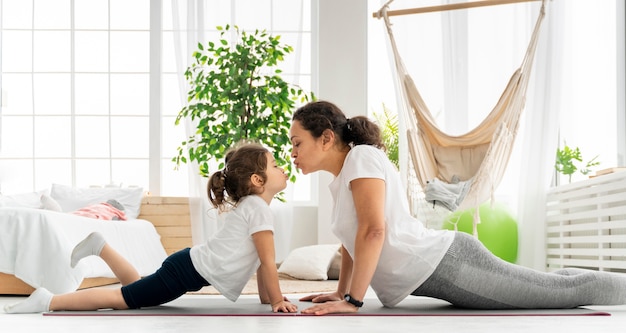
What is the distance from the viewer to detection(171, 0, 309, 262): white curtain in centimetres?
570

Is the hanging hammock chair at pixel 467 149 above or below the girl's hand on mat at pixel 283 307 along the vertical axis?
above

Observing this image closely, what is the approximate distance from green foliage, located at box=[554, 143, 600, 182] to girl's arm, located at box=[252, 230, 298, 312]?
335 centimetres

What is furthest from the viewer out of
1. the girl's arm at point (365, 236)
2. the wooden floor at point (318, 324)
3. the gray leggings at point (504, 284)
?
the gray leggings at point (504, 284)

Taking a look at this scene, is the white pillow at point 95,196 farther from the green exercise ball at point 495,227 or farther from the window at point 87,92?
the green exercise ball at point 495,227

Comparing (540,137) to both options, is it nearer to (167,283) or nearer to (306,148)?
(306,148)

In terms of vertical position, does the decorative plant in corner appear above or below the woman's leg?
above

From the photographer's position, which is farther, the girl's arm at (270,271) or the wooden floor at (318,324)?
the girl's arm at (270,271)

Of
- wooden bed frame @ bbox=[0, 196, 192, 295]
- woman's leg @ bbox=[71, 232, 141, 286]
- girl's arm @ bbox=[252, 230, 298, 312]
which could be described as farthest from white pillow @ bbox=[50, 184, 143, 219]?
girl's arm @ bbox=[252, 230, 298, 312]

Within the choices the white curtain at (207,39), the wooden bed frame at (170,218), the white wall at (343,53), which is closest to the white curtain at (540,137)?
the white wall at (343,53)

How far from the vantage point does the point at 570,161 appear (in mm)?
5418

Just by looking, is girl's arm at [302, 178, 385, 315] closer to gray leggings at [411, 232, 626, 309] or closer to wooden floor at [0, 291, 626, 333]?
wooden floor at [0, 291, 626, 333]

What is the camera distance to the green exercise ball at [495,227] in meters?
5.13

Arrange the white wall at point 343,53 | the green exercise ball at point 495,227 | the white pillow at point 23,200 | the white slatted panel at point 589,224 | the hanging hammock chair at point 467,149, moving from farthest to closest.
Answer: the white wall at point 343,53 → the white pillow at point 23,200 → the green exercise ball at point 495,227 → the hanging hammock chair at point 467,149 → the white slatted panel at point 589,224

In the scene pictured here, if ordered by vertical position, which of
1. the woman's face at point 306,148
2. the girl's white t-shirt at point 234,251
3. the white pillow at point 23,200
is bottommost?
the white pillow at point 23,200
